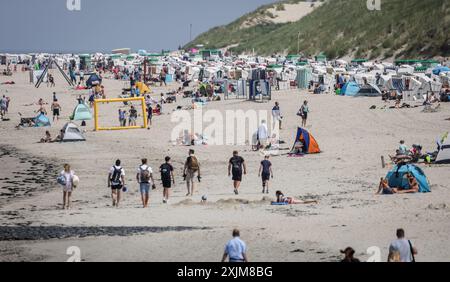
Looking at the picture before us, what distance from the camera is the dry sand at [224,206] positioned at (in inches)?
517

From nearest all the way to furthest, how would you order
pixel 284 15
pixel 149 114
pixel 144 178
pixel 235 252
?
pixel 235 252 < pixel 144 178 < pixel 149 114 < pixel 284 15

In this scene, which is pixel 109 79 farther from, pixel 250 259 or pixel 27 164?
pixel 250 259

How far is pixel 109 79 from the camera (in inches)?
2494

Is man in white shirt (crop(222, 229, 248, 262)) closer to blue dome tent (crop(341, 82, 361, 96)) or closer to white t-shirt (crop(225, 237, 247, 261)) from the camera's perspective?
white t-shirt (crop(225, 237, 247, 261))

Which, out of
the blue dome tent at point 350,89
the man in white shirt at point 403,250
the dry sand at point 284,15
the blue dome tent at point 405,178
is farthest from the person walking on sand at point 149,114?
the dry sand at point 284,15

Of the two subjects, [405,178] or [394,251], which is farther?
[405,178]

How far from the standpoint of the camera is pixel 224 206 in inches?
661

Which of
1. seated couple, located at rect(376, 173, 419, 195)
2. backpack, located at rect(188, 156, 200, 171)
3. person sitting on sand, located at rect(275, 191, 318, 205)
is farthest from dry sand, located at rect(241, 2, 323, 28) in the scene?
person sitting on sand, located at rect(275, 191, 318, 205)

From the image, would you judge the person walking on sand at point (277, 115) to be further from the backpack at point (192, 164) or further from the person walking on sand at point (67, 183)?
the person walking on sand at point (67, 183)

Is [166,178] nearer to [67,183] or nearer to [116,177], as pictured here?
[116,177]

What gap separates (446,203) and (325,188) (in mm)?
3560

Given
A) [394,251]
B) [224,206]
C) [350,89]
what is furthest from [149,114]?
[394,251]

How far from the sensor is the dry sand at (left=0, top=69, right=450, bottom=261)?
13.1 metres
